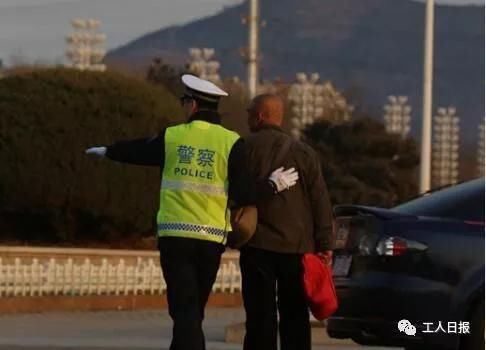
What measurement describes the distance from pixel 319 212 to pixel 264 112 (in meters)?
0.75

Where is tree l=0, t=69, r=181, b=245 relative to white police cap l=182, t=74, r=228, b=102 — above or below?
below

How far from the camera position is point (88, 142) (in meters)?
33.4

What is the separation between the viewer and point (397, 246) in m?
11.2

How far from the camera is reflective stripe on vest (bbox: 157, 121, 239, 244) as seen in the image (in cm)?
1001

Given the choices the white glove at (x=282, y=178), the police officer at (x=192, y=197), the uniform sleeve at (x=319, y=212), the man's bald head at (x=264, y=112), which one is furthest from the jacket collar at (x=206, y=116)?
the uniform sleeve at (x=319, y=212)

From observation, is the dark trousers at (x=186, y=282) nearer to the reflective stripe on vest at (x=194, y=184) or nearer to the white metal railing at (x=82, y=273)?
the reflective stripe on vest at (x=194, y=184)

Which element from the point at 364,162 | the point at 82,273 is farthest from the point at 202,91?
the point at 364,162

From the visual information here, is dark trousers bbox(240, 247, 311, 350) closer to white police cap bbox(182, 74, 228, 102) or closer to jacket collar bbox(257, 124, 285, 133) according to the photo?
jacket collar bbox(257, 124, 285, 133)

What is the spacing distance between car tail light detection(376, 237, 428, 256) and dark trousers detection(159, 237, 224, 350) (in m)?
1.58

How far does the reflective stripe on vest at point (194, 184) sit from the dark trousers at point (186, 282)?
68 millimetres

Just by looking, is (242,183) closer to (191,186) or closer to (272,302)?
(191,186)

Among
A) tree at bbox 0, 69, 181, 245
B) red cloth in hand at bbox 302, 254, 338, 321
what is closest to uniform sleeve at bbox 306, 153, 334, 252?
red cloth in hand at bbox 302, 254, 338, 321

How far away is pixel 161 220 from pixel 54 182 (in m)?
23.2

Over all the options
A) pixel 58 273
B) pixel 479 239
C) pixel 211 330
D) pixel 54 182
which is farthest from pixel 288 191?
pixel 54 182
